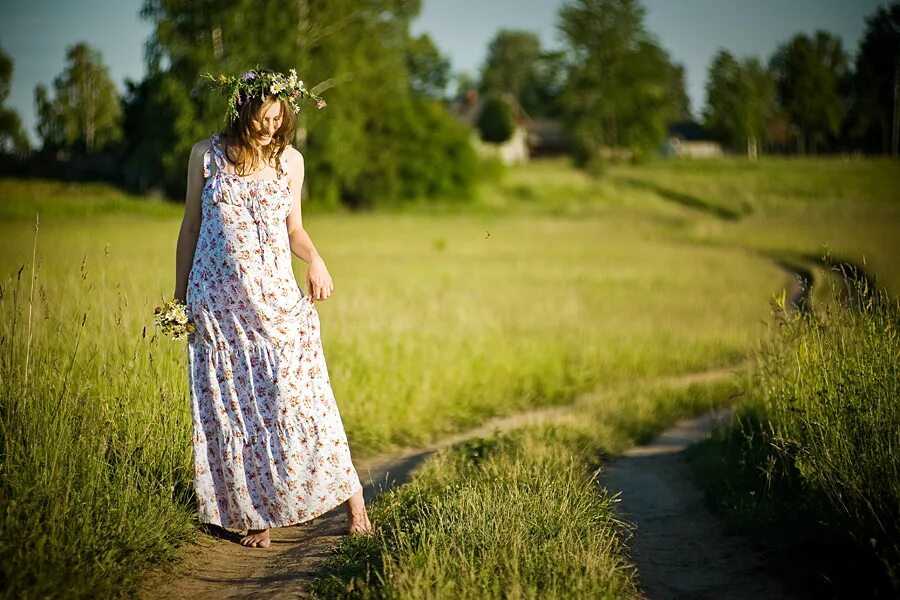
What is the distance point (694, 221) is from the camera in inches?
1478

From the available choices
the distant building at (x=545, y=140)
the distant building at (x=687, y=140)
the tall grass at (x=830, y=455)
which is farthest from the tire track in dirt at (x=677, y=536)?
the distant building at (x=687, y=140)

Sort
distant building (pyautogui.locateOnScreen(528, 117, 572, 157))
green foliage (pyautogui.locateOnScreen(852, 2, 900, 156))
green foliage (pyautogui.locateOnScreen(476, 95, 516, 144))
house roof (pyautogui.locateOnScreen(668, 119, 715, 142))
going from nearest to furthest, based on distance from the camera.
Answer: green foliage (pyautogui.locateOnScreen(852, 2, 900, 156)) < green foliage (pyautogui.locateOnScreen(476, 95, 516, 144)) < distant building (pyautogui.locateOnScreen(528, 117, 572, 157)) < house roof (pyautogui.locateOnScreen(668, 119, 715, 142))

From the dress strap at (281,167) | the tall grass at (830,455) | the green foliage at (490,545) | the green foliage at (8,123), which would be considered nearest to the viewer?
the green foliage at (490,545)

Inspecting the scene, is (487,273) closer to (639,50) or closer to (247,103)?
(247,103)

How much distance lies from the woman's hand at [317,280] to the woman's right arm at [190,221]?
26.5 inches

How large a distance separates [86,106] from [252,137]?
29.6 meters

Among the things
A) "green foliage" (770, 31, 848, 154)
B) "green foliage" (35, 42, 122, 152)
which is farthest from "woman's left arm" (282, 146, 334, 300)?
"green foliage" (770, 31, 848, 154)

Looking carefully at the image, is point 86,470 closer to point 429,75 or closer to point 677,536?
point 677,536

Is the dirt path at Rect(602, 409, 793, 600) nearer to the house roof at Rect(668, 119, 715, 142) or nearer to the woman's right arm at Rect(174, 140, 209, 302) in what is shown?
the woman's right arm at Rect(174, 140, 209, 302)

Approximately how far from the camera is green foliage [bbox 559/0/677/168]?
5856 centimetres

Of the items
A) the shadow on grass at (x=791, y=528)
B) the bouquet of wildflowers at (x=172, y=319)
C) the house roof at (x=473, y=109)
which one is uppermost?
the house roof at (x=473, y=109)

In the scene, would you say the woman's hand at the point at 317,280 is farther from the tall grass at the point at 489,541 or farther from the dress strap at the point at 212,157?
the tall grass at the point at 489,541

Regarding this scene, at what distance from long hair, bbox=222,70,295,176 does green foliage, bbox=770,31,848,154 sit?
25326mm

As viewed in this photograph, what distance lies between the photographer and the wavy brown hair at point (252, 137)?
4.72 meters
